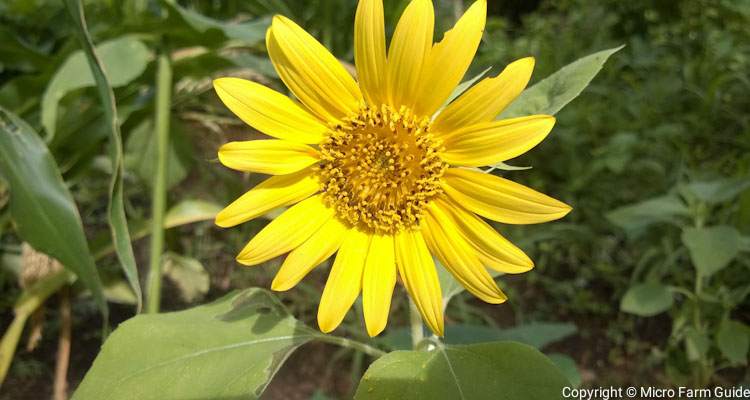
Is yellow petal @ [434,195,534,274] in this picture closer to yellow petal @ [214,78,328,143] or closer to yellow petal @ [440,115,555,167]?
yellow petal @ [440,115,555,167]

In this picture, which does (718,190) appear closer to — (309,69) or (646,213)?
(646,213)

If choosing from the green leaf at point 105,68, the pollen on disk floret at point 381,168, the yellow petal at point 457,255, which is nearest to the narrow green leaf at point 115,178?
the green leaf at point 105,68

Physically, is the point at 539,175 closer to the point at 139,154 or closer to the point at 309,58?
the point at 139,154

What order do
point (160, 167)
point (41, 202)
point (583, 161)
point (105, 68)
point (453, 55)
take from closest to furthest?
1. point (453, 55)
2. point (41, 202)
3. point (105, 68)
4. point (160, 167)
5. point (583, 161)

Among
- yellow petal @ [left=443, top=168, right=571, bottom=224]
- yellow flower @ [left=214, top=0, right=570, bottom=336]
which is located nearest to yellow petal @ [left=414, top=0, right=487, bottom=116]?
yellow flower @ [left=214, top=0, right=570, bottom=336]

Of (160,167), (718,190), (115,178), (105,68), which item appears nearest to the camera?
(115,178)

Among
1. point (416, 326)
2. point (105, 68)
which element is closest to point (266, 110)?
point (416, 326)

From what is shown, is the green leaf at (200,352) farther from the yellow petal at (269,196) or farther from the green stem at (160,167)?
the green stem at (160,167)

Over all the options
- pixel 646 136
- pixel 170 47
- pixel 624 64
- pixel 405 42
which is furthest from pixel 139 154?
pixel 624 64
